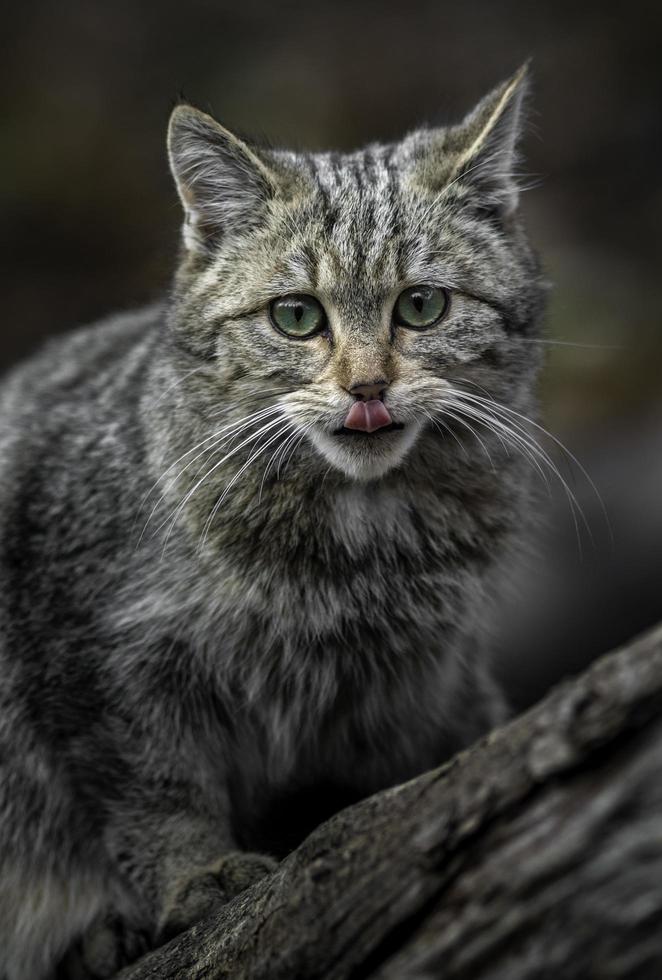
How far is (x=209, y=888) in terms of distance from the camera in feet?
10.1

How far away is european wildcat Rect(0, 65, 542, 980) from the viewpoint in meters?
3.12

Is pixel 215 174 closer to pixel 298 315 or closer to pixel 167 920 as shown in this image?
pixel 298 315

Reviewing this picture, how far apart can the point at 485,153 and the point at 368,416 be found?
39.4 inches

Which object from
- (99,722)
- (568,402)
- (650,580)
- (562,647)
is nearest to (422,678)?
(99,722)

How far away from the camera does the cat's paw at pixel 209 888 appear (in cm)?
304

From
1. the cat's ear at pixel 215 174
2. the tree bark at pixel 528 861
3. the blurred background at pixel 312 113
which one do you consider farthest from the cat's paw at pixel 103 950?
the blurred background at pixel 312 113

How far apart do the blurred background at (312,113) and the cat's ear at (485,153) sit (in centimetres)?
453

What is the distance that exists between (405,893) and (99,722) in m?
1.67

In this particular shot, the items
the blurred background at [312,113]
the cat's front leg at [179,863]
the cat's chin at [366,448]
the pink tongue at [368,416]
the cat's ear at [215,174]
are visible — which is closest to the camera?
the pink tongue at [368,416]

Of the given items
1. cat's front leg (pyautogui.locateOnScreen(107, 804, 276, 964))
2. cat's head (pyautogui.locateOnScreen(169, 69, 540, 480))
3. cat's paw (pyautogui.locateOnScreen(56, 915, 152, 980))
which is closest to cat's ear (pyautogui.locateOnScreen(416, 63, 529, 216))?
cat's head (pyautogui.locateOnScreen(169, 69, 540, 480))

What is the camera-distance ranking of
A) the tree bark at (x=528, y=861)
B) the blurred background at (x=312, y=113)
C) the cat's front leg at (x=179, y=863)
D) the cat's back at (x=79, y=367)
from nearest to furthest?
the tree bark at (x=528, y=861) < the cat's front leg at (x=179, y=863) < the cat's back at (x=79, y=367) < the blurred background at (x=312, y=113)

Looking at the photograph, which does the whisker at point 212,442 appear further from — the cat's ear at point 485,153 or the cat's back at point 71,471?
the cat's ear at point 485,153

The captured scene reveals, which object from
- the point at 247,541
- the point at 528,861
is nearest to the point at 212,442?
the point at 247,541

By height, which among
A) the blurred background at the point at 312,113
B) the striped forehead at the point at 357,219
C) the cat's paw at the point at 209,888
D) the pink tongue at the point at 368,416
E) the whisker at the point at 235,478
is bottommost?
the cat's paw at the point at 209,888
